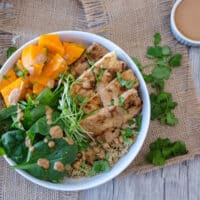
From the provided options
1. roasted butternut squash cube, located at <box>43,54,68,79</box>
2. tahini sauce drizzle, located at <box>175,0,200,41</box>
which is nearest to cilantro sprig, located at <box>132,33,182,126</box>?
tahini sauce drizzle, located at <box>175,0,200,41</box>

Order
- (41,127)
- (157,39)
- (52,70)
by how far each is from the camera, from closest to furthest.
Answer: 1. (41,127)
2. (52,70)
3. (157,39)

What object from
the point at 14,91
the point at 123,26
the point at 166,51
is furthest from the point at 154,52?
the point at 14,91

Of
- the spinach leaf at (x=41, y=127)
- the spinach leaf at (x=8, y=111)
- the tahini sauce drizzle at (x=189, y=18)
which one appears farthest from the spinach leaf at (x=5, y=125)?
the tahini sauce drizzle at (x=189, y=18)

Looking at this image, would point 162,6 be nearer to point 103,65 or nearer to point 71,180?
point 103,65

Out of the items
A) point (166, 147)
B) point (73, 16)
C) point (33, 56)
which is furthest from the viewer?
point (73, 16)

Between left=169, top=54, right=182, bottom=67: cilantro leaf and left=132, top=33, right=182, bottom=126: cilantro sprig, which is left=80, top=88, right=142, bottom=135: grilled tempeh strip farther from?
left=169, top=54, right=182, bottom=67: cilantro leaf

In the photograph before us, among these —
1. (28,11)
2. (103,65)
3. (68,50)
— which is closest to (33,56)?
(68,50)

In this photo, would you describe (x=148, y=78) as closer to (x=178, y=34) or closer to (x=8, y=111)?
(x=178, y=34)
